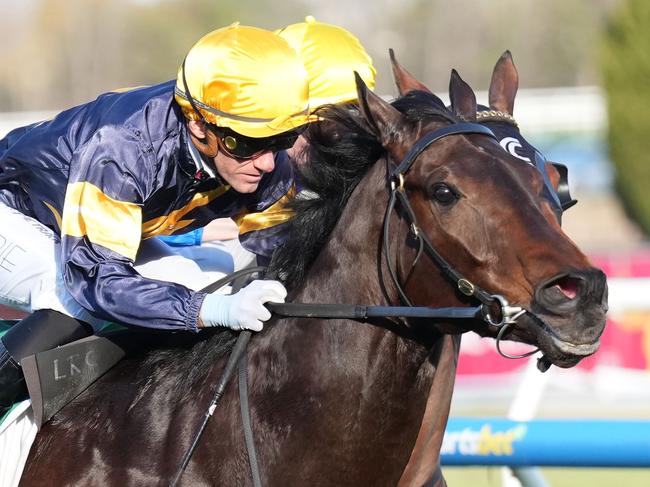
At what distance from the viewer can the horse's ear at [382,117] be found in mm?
2797

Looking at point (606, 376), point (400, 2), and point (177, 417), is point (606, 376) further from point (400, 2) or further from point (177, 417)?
point (400, 2)

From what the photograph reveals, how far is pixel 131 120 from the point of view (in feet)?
10.0

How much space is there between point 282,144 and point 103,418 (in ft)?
3.09

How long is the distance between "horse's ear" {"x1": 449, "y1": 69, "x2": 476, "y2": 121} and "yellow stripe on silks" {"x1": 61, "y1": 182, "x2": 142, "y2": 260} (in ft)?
3.13

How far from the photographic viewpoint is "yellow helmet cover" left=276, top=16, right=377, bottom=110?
4.30 meters

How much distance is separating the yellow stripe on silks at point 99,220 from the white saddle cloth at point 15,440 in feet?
1.83

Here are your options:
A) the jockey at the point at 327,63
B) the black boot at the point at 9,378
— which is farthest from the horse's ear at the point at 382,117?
the jockey at the point at 327,63

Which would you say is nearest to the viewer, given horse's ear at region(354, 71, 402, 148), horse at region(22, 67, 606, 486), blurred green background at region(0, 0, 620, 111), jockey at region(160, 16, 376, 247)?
horse at region(22, 67, 606, 486)

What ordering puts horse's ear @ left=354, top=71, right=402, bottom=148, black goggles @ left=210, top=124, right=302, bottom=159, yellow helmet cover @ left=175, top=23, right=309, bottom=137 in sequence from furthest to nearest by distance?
black goggles @ left=210, top=124, right=302, bottom=159, yellow helmet cover @ left=175, top=23, right=309, bottom=137, horse's ear @ left=354, top=71, right=402, bottom=148

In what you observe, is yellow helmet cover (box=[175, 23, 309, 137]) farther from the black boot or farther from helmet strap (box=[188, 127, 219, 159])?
the black boot

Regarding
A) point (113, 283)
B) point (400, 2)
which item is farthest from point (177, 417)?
point (400, 2)

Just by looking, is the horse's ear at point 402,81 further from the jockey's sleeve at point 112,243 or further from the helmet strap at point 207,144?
the jockey's sleeve at point 112,243

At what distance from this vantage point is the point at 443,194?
103 inches

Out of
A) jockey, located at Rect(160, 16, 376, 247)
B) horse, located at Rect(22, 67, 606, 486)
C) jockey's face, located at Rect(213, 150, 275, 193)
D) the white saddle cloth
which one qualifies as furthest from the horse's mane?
jockey, located at Rect(160, 16, 376, 247)
